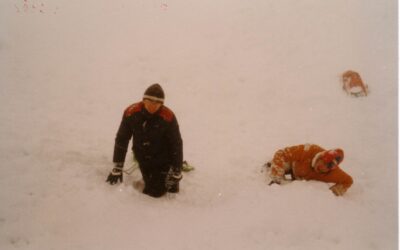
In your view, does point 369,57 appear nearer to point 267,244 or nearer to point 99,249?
point 267,244

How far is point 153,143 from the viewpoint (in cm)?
565

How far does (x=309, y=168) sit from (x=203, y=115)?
332cm

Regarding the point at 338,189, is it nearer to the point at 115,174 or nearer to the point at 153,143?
the point at 153,143

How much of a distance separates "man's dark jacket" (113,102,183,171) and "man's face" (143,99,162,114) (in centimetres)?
11

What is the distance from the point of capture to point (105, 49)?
10727 mm

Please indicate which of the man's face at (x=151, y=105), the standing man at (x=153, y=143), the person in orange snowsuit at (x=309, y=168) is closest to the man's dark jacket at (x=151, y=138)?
the standing man at (x=153, y=143)

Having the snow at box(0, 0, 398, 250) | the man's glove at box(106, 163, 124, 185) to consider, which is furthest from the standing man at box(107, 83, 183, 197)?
the snow at box(0, 0, 398, 250)

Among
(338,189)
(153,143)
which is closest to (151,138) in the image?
(153,143)

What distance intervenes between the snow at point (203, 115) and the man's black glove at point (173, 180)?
12 centimetres

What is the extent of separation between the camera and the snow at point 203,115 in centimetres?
510

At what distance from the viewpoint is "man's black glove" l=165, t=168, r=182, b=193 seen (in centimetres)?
579

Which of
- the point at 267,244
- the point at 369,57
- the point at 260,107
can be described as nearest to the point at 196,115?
the point at 260,107

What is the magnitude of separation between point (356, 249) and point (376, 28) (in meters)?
9.01

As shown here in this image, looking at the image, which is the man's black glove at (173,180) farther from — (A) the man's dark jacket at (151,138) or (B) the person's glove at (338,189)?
(B) the person's glove at (338,189)
